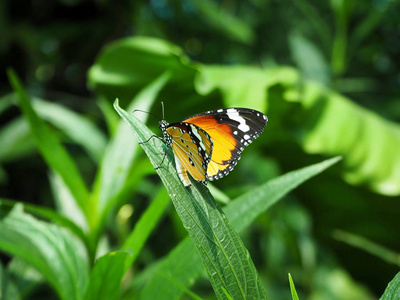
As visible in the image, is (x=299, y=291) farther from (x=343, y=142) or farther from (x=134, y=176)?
(x=134, y=176)

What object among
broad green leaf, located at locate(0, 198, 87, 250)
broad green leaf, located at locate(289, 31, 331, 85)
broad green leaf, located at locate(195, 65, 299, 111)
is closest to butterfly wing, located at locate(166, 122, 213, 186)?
broad green leaf, located at locate(0, 198, 87, 250)

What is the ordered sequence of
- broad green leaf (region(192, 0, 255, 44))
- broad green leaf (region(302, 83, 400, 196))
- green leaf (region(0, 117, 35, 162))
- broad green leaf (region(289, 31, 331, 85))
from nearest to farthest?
1. broad green leaf (region(302, 83, 400, 196))
2. green leaf (region(0, 117, 35, 162))
3. broad green leaf (region(289, 31, 331, 85))
4. broad green leaf (region(192, 0, 255, 44))

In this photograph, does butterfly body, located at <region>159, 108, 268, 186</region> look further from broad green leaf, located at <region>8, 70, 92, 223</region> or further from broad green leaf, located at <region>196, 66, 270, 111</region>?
broad green leaf, located at <region>196, 66, 270, 111</region>

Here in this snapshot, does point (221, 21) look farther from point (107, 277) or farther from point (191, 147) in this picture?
point (107, 277)

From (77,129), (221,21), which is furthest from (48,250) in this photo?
(221,21)

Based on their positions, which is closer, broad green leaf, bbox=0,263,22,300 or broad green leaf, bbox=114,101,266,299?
broad green leaf, bbox=114,101,266,299

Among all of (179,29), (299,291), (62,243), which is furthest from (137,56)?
(299,291)

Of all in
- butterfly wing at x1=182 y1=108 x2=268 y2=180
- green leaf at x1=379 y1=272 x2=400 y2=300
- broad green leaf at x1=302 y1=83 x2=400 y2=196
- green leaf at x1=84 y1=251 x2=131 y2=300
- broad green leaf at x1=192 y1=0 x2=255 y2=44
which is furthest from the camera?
broad green leaf at x1=192 y1=0 x2=255 y2=44

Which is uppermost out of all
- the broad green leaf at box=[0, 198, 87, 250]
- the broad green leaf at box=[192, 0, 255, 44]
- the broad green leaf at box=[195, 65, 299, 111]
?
the broad green leaf at box=[192, 0, 255, 44]
